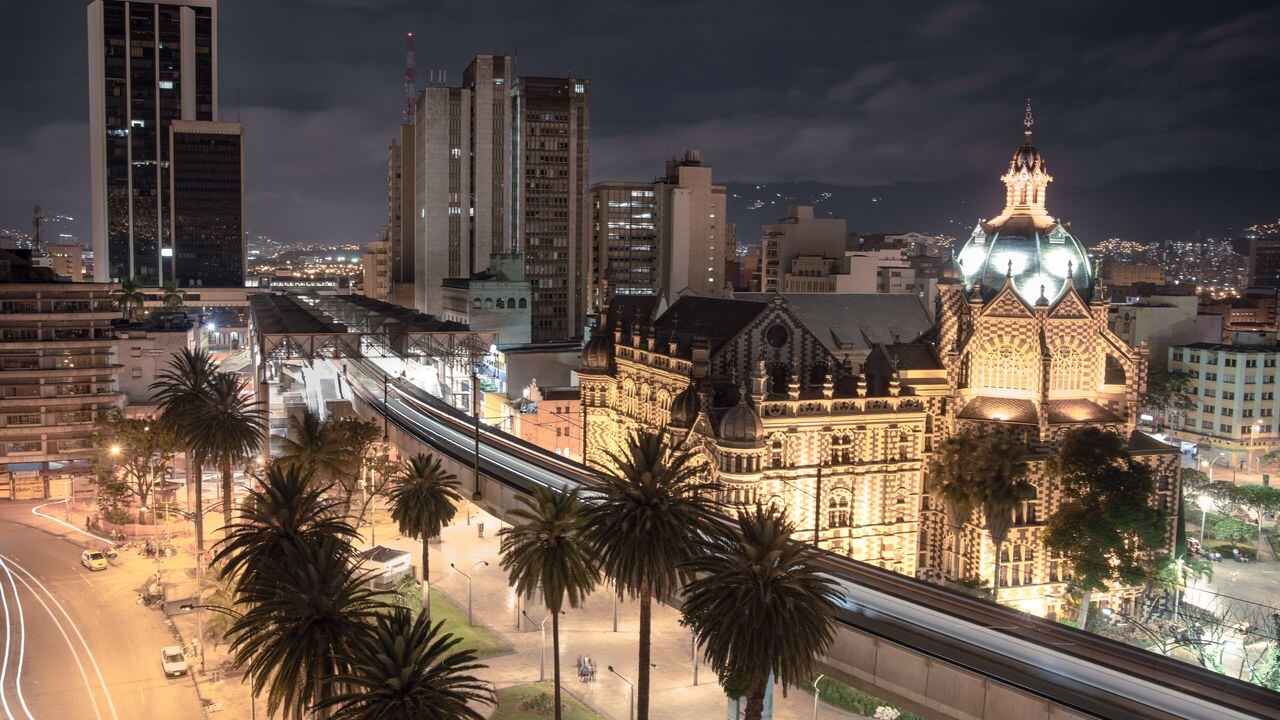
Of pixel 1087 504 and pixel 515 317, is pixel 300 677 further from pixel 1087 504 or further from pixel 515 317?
pixel 515 317

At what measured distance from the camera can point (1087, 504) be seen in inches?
3110

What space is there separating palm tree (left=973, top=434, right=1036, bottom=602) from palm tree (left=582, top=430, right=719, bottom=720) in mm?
34581

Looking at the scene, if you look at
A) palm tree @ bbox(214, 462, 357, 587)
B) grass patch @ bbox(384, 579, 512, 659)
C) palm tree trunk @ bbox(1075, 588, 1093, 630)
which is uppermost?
palm tree @ bbox(214, 462, 357, 587)

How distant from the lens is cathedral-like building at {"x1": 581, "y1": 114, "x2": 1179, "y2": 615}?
83688mm

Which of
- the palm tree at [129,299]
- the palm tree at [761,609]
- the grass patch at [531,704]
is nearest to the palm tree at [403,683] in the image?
the palm tree at [761,609]

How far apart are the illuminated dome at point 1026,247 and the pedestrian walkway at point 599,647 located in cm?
4250

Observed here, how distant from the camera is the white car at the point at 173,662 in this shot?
6638 centimetres

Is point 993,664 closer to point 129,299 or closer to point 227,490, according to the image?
point 227,490

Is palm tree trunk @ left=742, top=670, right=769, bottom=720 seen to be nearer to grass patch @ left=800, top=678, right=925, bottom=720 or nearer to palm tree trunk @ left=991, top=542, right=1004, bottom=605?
grass patch @ left=800, top=678, right=925, bottom=720

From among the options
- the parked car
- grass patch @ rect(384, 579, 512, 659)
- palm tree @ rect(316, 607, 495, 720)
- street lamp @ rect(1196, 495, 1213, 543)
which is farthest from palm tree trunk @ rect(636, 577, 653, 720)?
street lamp @ rect(1196, 495, 1213, 543)

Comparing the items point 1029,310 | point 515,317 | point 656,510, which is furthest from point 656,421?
point 515,317

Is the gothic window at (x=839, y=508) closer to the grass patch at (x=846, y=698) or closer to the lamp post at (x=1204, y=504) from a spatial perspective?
the grass patch at (x=846, y=698)

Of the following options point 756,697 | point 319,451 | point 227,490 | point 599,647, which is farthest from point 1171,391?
point 227,490

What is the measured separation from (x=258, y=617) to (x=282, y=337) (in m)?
55.8
